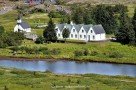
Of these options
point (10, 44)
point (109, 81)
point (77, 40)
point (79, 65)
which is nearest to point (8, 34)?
point (10, 44)

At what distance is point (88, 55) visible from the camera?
127938 mm

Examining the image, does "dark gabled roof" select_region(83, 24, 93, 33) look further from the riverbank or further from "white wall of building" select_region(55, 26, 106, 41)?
the riverbank

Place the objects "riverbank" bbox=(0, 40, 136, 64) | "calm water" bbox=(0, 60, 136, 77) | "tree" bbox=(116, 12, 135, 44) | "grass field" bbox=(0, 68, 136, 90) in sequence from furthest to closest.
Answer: "tree" bbox=(116, 12, 135, 44) < "riverbank" bbox=(0, 40, 136, 64) < "calm water" bbox=(0, 60, 136, 77) < "grass field" bbox=(0, 68, 136, 90)

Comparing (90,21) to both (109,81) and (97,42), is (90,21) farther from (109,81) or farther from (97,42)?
(109,81)

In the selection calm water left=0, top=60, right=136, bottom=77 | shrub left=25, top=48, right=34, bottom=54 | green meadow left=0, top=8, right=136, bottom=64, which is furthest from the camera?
shrub left=25, top=48, right=34, bottom=54

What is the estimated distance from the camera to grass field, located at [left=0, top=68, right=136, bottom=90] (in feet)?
254

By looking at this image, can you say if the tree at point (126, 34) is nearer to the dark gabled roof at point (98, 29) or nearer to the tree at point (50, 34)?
the dark gabled roof at point (98, 29)

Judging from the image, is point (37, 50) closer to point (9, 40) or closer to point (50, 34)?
point (9, 40)

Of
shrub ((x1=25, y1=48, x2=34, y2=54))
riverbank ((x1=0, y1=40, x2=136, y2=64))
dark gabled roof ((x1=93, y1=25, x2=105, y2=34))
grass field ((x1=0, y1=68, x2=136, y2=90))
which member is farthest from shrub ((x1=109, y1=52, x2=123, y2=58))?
grass field ((x1=0, y1=68, x2=136, y2=90))

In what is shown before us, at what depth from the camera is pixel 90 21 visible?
158000mm

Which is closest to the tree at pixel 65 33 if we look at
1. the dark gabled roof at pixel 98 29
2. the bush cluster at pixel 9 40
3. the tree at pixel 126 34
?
the dark gabled roof at pixel 98 29

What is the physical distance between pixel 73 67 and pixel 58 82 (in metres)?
33.8

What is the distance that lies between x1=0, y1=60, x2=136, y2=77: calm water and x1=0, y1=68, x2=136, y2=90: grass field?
15.2m

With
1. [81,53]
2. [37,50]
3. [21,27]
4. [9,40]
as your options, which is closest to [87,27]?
[81,53]
